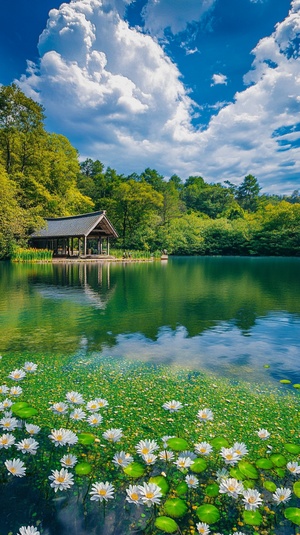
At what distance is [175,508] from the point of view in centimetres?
188

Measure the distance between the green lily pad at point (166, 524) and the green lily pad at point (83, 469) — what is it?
59cm

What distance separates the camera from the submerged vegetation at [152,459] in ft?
6.12

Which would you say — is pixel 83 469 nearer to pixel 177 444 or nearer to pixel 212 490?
pixel 177 444

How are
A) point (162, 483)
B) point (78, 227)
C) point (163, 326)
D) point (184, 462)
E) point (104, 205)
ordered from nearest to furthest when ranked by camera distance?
point (184, 462), point (162, 483), point (163, 326), point (78, 227), point (104, 205)

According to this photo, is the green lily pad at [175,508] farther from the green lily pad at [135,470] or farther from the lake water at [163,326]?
the lake water at [163,326]

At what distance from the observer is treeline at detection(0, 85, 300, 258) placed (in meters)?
26.5

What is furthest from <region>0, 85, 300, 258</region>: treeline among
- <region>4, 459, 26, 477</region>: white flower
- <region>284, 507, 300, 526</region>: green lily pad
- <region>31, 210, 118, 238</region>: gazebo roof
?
<region>284, 507, 300, 526</region>: green lily pad

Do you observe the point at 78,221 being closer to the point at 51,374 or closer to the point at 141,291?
the point at 141,291

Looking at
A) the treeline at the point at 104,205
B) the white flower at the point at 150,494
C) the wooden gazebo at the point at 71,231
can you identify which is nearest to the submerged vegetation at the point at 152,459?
the white flower at the point at 150,494

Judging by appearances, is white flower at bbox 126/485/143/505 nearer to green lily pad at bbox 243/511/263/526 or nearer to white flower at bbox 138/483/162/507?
white flower at bbox 138/483/162/507

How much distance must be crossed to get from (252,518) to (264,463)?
0.55m

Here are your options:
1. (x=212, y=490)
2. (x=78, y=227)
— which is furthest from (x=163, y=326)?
(x=78, y=227)

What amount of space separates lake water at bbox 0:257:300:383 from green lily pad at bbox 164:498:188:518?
2533 millimetres

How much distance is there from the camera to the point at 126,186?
32.6 meters
